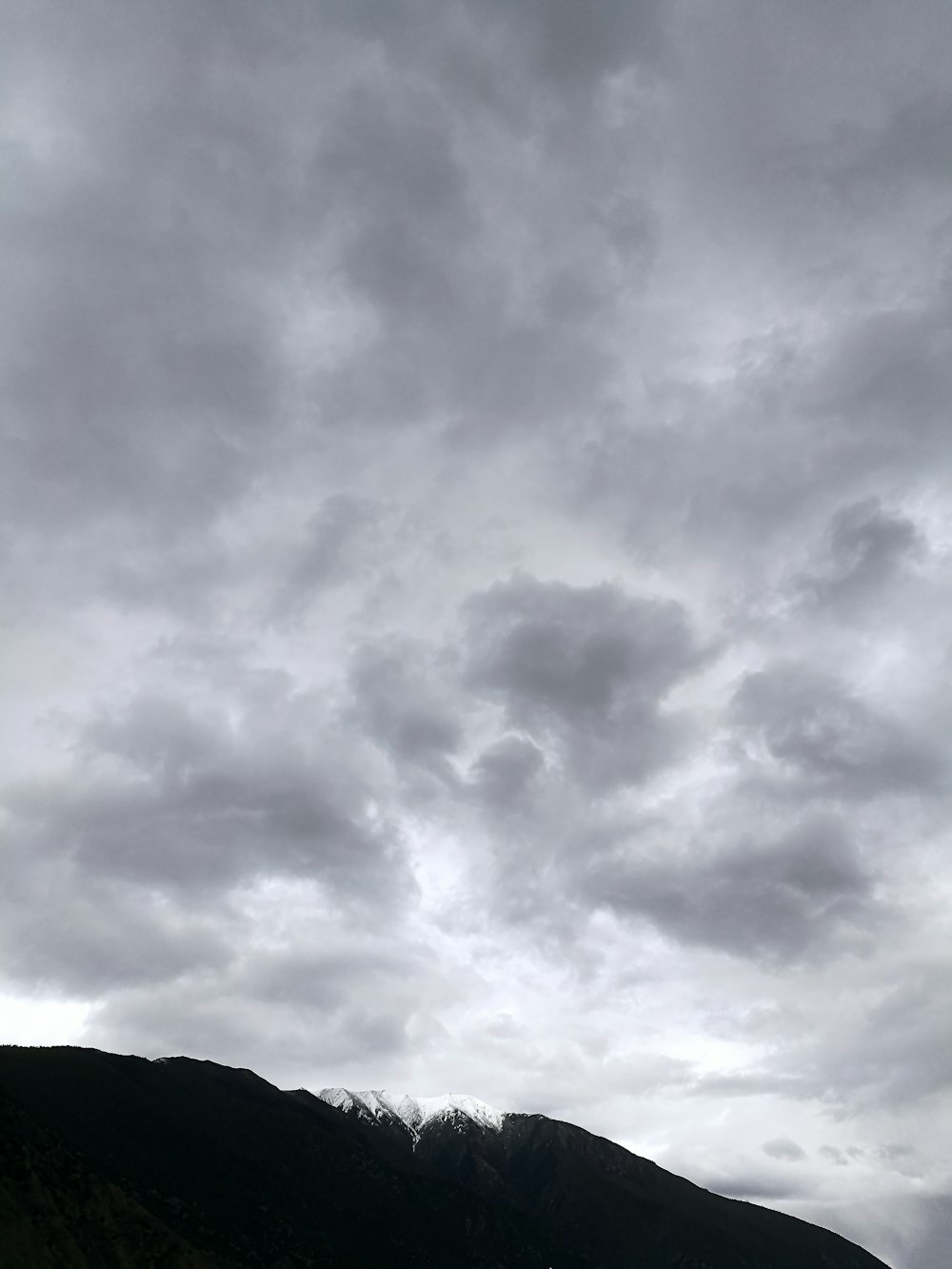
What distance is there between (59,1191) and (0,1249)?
24.8 meters

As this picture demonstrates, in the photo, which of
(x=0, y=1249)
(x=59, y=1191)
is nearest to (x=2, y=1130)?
(x=59, y=1191)

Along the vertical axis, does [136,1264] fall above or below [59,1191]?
below

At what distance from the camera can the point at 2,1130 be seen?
194 meters

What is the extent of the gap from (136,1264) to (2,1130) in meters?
41.9

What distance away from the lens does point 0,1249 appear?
520ft

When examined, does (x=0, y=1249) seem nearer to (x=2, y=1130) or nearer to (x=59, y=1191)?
(x=59, y=1191)

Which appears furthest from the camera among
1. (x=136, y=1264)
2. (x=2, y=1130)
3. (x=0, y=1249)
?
(x=2, y=1130)

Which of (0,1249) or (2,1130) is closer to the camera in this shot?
(0,1249)

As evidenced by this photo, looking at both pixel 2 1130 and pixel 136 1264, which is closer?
pixel 136 1264

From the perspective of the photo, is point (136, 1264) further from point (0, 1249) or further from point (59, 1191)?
point (0, 1249)

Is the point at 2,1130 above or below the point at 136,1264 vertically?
above

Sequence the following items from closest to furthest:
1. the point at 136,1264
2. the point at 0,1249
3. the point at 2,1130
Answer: the point at 0,1249 → the point at 136,1264 → the point at 2,1130

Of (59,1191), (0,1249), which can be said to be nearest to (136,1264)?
(59,1191)

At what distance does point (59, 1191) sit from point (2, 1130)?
22.1m
